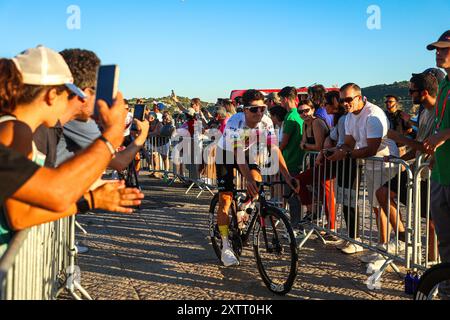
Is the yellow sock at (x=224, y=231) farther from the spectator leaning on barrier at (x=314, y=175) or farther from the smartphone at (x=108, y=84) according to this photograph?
the smartphone at (x=108, y=84)

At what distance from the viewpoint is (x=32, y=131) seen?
8.07 feet

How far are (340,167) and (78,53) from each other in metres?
4.20

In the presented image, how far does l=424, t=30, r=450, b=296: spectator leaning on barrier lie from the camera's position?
445cm

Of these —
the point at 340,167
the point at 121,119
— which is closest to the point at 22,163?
the point at 121,119

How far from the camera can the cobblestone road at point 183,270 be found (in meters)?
5.12

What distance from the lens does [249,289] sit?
5.27 m

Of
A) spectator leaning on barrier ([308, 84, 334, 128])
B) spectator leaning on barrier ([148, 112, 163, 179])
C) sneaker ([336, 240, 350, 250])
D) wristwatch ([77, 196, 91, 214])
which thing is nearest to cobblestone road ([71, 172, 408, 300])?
sneaker ([336, 240, 350, 250])

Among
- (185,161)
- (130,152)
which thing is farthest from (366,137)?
(185,161)

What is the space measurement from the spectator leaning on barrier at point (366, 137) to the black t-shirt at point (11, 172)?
4673 mm

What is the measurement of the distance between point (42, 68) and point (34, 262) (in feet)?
3.92
